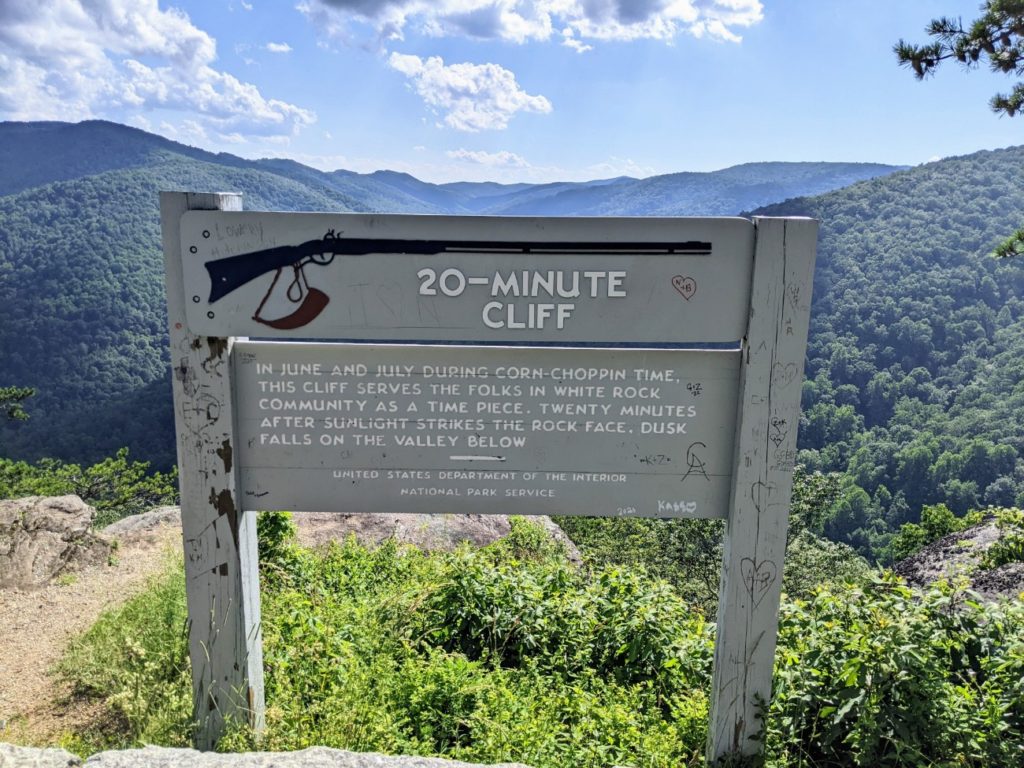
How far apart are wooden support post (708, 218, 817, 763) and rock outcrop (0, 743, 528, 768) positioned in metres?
1.01

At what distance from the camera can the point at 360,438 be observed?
2.70 meters

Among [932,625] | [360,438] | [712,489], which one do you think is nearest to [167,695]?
[360,438]

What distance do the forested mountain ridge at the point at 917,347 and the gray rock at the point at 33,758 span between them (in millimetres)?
40982

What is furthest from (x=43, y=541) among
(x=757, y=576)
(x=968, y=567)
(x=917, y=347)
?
(x=917, y=347)

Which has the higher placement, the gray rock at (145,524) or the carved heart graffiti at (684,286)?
the carved heart graffiti at (684,286)

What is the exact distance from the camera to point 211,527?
8.95 ft

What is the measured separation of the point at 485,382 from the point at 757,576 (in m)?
1.26

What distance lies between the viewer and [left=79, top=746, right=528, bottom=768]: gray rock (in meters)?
2.16

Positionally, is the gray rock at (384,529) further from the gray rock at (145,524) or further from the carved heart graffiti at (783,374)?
the carved heart graffiti at (783,374)

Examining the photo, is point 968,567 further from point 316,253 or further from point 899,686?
point 316,253

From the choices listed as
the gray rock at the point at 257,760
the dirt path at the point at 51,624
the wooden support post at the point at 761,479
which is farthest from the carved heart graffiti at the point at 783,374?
the dirt path at the point at 51,624

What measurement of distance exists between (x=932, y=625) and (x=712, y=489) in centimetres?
95

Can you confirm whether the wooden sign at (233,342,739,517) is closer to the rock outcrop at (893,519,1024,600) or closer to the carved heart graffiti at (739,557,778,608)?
the carved heart graffiti at (739,557,778,608)

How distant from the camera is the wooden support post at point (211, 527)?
8.57 ft
